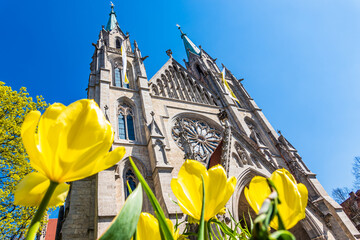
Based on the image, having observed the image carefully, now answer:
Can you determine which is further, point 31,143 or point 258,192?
point 258,192

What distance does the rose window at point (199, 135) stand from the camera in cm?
1378

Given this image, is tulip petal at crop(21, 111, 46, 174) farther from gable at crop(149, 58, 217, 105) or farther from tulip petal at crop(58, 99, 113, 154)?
gable at crop(149, 58, 217, 105)

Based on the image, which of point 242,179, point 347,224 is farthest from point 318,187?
point 242,179

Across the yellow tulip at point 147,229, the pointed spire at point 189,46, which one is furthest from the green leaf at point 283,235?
the pointed spire at point 189,46

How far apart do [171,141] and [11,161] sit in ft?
24.0

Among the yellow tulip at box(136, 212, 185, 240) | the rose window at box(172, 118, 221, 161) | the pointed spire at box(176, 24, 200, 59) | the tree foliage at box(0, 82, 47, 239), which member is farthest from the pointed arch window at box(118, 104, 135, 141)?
the pointed spire at box(176, 24, 200, 59)

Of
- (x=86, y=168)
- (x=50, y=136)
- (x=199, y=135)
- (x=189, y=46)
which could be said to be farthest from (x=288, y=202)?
(x=189, y=46)

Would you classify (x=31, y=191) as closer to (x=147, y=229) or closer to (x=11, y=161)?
(x=147, y=229)

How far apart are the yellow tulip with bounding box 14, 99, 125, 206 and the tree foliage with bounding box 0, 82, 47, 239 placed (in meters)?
9.88

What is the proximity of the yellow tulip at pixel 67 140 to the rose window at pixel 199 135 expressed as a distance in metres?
12.6

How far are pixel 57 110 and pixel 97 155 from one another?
0.16 m

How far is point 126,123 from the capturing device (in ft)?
42.5

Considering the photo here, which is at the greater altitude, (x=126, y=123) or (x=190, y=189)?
(x=126, y=123)

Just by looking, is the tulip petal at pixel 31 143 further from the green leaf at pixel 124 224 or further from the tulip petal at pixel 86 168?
the green leaf at pixel 124 224
